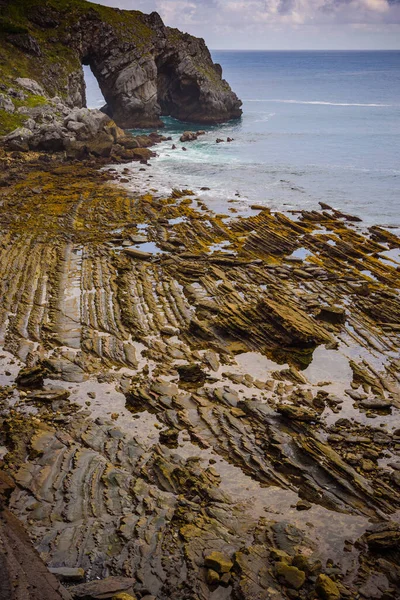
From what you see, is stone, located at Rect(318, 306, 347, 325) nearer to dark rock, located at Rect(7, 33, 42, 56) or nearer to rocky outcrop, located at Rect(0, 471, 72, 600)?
rocky outcrop, located at Rect(0, 471, 72, 600)

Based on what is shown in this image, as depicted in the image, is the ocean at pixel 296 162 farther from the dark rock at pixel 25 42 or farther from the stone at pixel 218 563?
the stone at pixel 218 563

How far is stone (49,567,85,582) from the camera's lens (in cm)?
1232

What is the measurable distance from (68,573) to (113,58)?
9233 centimetres

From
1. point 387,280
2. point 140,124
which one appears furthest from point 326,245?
point 140,124

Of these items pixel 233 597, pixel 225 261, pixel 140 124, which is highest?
pixel 140 124

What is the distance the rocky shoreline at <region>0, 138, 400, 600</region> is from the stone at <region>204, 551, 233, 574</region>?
4 centimetres

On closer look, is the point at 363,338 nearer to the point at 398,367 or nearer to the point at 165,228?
the point at 398,367

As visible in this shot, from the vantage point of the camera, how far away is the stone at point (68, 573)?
40.4 feet

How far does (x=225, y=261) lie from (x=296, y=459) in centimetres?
1863

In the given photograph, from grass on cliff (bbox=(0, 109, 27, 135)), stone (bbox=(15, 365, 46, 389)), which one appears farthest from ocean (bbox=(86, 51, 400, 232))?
stone (bbox=(15, 365, 46, 389))

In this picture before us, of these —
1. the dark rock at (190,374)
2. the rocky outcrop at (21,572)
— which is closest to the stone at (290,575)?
the rocky outcrop at (21,572)

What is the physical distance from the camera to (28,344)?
78.7 feet

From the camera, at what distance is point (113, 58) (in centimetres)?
8806

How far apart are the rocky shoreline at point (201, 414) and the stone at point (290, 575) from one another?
2.0 inches
